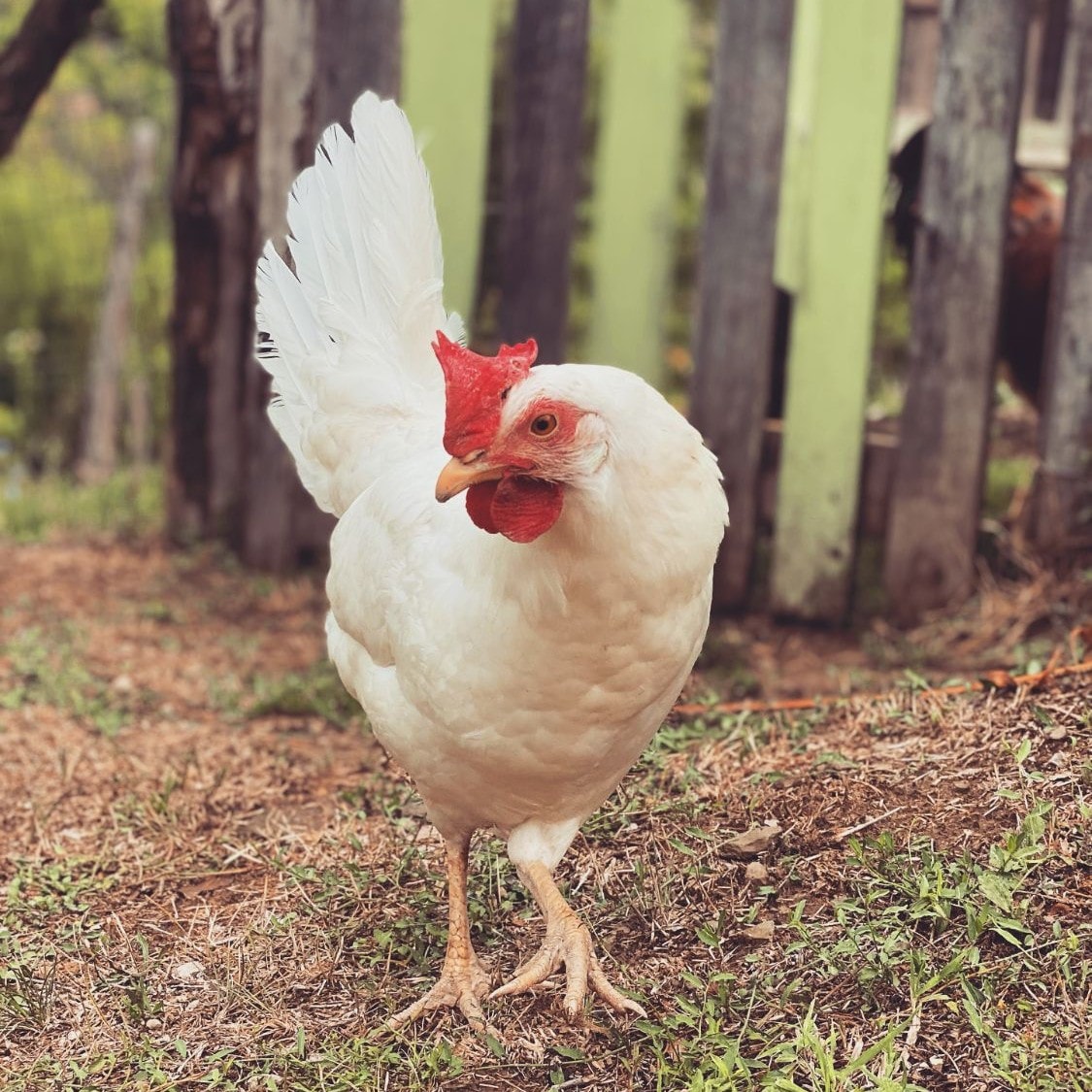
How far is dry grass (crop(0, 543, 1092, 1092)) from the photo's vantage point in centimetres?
257

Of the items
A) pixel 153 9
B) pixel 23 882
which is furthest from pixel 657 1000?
pixel 153 9

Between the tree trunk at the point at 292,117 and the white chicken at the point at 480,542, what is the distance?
2034 millimetres

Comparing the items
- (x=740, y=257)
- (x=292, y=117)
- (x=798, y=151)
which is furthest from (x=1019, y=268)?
(x=292, y=117)

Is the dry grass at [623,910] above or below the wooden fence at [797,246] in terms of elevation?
below

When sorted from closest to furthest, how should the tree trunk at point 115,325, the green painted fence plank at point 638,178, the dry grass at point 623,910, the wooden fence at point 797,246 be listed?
the dry grass at point 623,910 → the wooden fence at point 797,246 → the green painted fence plank at point 638,178 → the tree trunk at point 115,325

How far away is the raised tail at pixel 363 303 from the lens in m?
3.14

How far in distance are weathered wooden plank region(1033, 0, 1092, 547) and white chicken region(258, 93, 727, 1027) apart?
232 centimetres

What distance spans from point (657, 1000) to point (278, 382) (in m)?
1.75

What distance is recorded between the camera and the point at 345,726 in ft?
14.2

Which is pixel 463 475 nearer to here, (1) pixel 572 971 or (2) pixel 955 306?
(1) pixel 572 971

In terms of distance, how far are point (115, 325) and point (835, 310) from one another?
4.95 meters

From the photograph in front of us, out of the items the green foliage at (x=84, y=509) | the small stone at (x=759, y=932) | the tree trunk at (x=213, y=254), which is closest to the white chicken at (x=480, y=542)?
the small stone at (x=759, y=932)

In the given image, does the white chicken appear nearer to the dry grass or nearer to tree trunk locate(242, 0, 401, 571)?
the dry grass

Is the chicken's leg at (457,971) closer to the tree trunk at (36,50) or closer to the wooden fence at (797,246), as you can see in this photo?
the wooden fence at (797,246)
